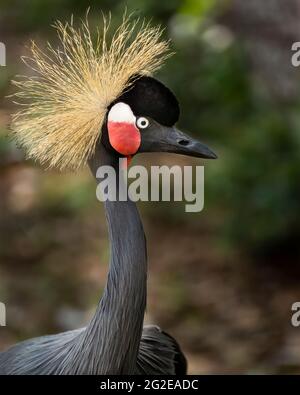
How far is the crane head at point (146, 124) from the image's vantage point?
6.40ft

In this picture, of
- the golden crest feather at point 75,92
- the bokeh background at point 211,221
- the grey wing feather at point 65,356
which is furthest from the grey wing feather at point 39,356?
the bokeh background at point 211,221

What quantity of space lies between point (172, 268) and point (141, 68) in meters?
2.12

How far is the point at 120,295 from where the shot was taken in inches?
77.8

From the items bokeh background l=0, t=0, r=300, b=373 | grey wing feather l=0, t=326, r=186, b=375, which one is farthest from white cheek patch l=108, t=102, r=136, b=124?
bokeh background l=0, t=0, r=300, b=373

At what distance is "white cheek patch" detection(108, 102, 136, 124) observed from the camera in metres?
1.96

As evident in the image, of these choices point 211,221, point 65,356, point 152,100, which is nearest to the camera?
point 152,100

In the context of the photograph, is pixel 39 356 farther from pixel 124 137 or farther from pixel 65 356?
pixel 124 137

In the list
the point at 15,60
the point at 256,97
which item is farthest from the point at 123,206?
the point at 15,60

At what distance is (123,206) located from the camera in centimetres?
197

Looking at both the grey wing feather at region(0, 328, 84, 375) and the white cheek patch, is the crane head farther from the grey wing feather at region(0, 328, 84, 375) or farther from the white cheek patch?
the grey wing feather at region(0, 328, 84, 375)

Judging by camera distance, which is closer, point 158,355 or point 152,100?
point 152,100

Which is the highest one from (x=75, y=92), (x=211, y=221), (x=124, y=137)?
(x=211, y=221)

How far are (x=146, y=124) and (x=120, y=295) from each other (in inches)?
13.4

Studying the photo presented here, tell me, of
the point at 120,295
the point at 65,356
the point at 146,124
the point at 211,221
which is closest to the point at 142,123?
the point at 146,124
